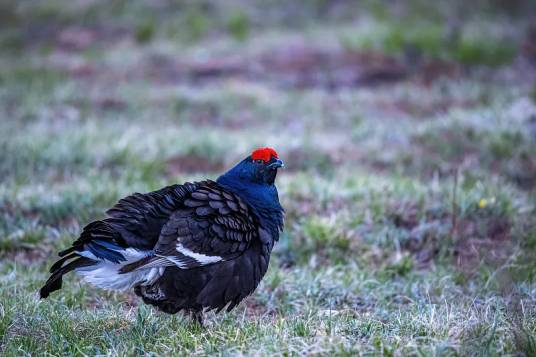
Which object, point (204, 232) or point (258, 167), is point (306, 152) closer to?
point (258, 167)

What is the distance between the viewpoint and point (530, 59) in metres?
15.4

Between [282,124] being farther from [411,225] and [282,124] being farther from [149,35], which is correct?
[149,35]

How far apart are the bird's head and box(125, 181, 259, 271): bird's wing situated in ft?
0.92

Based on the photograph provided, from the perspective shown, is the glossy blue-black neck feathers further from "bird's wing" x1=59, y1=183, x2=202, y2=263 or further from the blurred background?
the blurred background

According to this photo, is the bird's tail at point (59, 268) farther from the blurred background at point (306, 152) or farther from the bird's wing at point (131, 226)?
the blurred background at point (306, 152)

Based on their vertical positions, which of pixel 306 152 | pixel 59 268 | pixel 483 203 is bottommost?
pixel 306 152

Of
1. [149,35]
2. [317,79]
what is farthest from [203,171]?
[149,35]

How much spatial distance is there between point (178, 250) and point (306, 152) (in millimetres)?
5411

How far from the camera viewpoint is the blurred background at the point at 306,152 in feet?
13.6

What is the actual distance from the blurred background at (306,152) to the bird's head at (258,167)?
93cm

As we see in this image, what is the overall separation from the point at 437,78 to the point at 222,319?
10.5 metres

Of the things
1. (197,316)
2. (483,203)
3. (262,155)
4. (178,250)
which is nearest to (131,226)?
(178,250)

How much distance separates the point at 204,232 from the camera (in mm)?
4207

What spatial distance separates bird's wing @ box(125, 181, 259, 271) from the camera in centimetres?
408
